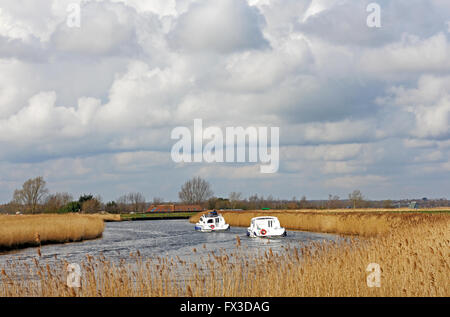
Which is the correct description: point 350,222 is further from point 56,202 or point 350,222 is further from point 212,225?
point 56,202

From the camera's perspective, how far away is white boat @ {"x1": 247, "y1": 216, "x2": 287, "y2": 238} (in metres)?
48.5

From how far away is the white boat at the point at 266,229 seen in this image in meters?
48.5

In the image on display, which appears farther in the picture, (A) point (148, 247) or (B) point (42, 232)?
(B) point (42, 232)

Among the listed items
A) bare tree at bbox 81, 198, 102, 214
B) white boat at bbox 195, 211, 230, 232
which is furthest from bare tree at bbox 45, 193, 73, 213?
white boat at bbox 195, 211, 230, 232

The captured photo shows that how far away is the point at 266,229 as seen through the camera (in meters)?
48.8

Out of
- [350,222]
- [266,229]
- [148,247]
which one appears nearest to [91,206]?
[266,229]

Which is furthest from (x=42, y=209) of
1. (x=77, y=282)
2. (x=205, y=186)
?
(x=77, y=282)

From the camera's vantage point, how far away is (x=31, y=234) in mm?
40062

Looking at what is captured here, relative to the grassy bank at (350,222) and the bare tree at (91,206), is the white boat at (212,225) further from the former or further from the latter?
the bare tree at (91,206)

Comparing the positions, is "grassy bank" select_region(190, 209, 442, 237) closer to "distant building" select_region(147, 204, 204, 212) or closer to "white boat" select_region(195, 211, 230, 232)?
"white boat" select_region(195, 211, 230, 232)

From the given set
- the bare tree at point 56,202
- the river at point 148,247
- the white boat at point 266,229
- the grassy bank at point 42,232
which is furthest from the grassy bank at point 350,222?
the bare tree at point 56,202
